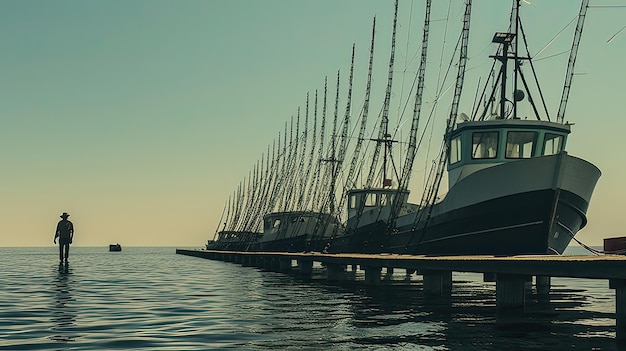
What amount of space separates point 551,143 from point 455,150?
4.35 m

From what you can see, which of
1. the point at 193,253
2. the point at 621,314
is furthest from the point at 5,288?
the point at 193,253

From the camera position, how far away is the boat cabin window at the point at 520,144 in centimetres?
3244

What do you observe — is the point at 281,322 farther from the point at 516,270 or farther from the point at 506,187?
the point at 506,187

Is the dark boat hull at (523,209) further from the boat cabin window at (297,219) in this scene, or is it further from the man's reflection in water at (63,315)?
the boat cabin window at (297,219)

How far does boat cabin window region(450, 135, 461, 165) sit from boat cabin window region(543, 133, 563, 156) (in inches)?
150

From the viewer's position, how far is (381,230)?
4578 centimetres

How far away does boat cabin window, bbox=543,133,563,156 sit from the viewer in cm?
3247

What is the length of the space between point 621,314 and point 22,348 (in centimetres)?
1177

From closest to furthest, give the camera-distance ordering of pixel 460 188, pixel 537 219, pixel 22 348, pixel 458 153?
1. pixel 22 348
2. pixel 537 219
3. pixel 460 188
4. pixel 458 153

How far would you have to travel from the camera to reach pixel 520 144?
32.6m

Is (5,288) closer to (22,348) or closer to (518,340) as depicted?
(22,348)

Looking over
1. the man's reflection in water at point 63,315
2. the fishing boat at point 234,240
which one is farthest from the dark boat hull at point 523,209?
the fishing boat at point 234,240

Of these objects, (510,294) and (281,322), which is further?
(510,294)

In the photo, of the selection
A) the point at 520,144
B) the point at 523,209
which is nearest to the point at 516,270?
the point at 523,209
